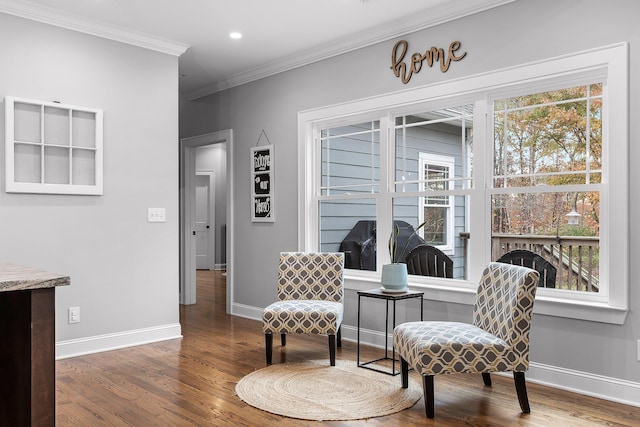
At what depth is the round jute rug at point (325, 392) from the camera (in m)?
2.89

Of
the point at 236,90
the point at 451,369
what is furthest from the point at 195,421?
the point at 236,90

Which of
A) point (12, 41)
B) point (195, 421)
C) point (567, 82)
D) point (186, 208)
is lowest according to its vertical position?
point (195, 421)

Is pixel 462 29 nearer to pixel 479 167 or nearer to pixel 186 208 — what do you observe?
pixel 479 167

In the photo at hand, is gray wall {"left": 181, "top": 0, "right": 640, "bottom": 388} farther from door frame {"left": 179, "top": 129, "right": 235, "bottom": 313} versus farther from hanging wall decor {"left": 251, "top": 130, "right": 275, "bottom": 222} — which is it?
door frame {"left": 179, "top": 129, "right": 235, "bottom": 313}

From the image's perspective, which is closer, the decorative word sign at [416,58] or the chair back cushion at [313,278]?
the decorative word sign at [416,58]

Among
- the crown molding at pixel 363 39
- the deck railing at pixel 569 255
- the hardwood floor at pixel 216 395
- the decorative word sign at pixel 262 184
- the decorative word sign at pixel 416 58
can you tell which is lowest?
the hardwood floor at pixel 216 395

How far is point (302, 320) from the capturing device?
3.75m

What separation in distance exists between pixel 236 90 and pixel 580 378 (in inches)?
167

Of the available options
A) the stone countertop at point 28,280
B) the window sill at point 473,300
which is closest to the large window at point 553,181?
the window sill at point 473,300

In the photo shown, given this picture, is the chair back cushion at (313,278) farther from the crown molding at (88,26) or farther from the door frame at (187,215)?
the door frame at (187,215)

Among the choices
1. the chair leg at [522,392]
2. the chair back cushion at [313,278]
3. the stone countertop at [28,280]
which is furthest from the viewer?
the chair back cushion at [313,278]

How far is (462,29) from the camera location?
151 inches

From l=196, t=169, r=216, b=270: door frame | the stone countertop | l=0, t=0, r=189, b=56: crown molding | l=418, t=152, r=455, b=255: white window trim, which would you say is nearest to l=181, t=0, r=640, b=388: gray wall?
l=418, t=152, r=455, b=255: white window trim

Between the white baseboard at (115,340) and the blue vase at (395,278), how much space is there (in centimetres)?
207
